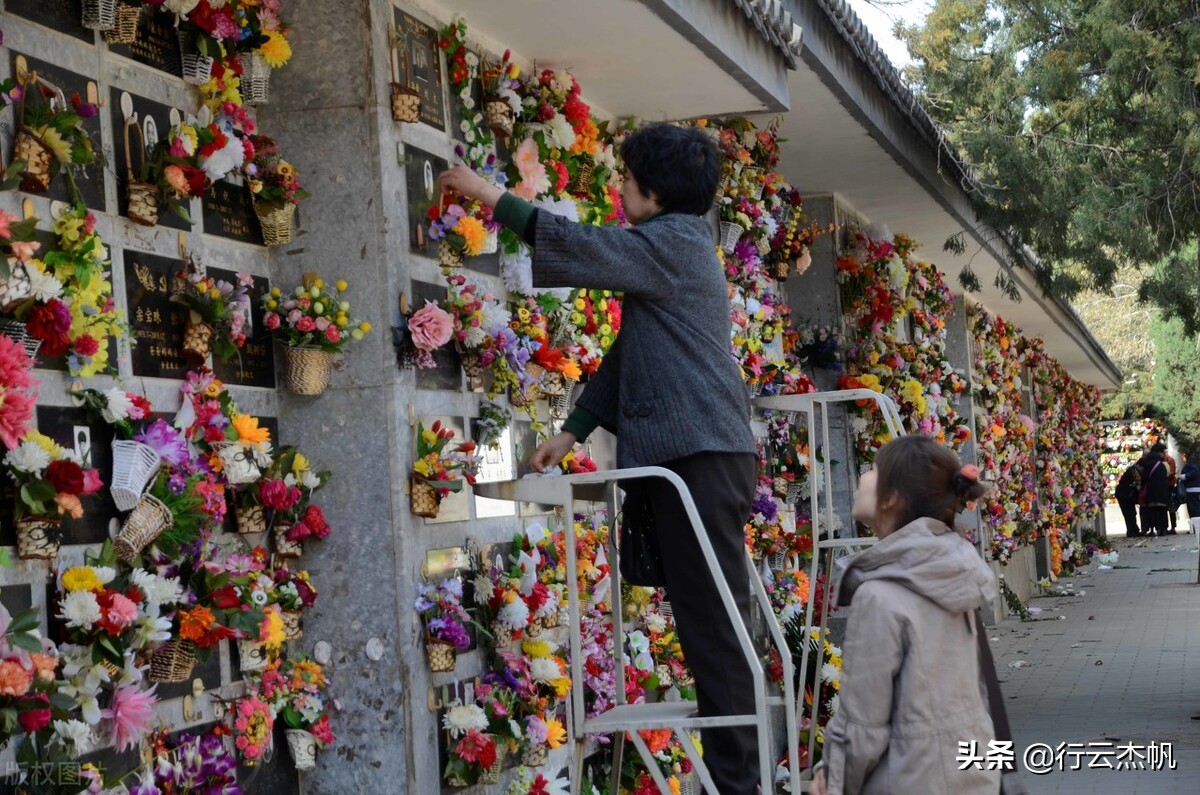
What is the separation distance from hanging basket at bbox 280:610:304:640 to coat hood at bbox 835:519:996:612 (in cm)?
179

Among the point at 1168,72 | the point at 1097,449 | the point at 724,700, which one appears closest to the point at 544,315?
the point at 724,700

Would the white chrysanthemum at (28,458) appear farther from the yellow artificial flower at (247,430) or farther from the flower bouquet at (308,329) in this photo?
the flower bouquet at (308,329)

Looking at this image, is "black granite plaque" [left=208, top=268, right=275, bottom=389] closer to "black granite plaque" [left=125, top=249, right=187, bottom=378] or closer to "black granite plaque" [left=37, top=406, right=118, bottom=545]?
"black granite plaque" [left=125, top=249, right=187, bottom=378]

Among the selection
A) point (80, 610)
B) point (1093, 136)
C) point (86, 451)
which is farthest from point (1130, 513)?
point (80, 610)

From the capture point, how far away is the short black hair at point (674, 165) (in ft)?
12.5

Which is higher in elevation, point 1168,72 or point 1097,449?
point 1168,72

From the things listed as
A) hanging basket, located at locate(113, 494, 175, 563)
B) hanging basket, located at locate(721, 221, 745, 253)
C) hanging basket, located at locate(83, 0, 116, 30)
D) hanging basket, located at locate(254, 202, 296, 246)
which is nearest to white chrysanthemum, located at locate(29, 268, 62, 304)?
hanging basket, located at locate(113, 494, 175, 563)

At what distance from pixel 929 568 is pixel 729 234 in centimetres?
471

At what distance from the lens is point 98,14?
361 centimetres

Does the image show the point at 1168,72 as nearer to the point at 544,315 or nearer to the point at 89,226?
the point at 544,315

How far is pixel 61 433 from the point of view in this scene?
339cm

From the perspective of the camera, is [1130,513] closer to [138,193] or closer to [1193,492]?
[1193,492]

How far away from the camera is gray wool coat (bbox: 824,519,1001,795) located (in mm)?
2939

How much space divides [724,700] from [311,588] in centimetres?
133
